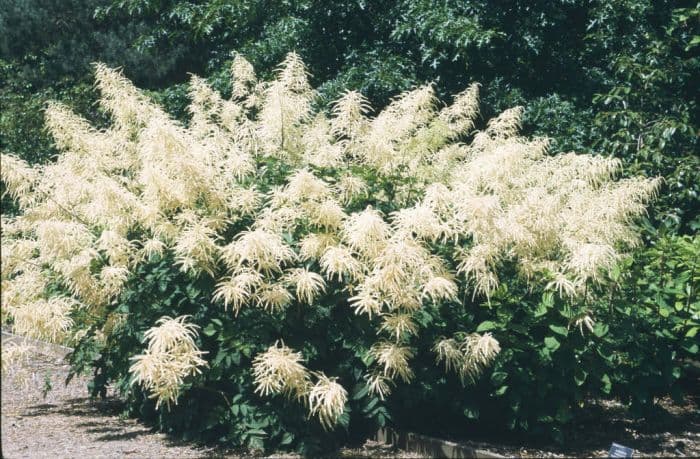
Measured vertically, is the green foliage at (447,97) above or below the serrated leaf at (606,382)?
above

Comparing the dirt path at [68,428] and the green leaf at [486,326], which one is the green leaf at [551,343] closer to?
the green leaf at [486,326]

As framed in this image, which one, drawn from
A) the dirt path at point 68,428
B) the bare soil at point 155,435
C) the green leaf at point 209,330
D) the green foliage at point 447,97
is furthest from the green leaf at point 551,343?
the dirt path at point 68,428

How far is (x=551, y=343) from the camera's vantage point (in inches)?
247

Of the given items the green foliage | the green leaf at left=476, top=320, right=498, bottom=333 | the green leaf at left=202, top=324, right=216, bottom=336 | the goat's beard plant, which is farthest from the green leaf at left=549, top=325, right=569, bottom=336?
the green leaf at left=202, top=324, right=216, bottom=336

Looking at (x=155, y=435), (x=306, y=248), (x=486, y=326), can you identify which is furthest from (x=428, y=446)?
(x=155, y=435)

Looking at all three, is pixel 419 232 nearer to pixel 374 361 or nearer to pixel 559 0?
pixel 374 361

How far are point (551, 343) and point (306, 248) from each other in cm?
196

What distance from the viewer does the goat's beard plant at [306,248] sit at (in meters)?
5.80

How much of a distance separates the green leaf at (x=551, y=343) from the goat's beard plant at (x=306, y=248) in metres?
0.21

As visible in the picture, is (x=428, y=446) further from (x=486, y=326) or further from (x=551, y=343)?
(x=551, y=343)

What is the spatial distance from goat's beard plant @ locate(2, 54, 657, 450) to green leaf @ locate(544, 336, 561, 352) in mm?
210

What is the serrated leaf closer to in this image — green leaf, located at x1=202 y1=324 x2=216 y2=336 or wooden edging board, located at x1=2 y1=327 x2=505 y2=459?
wooden edging board, located at x1=2 y1=327 x2=505 y2=459

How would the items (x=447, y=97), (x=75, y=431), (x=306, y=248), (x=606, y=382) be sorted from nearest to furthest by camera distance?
(x=306, y=248) < (x=606, y=382) < (x=75, y=431) < (x=447, y=97)

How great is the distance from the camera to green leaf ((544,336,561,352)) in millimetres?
6258
